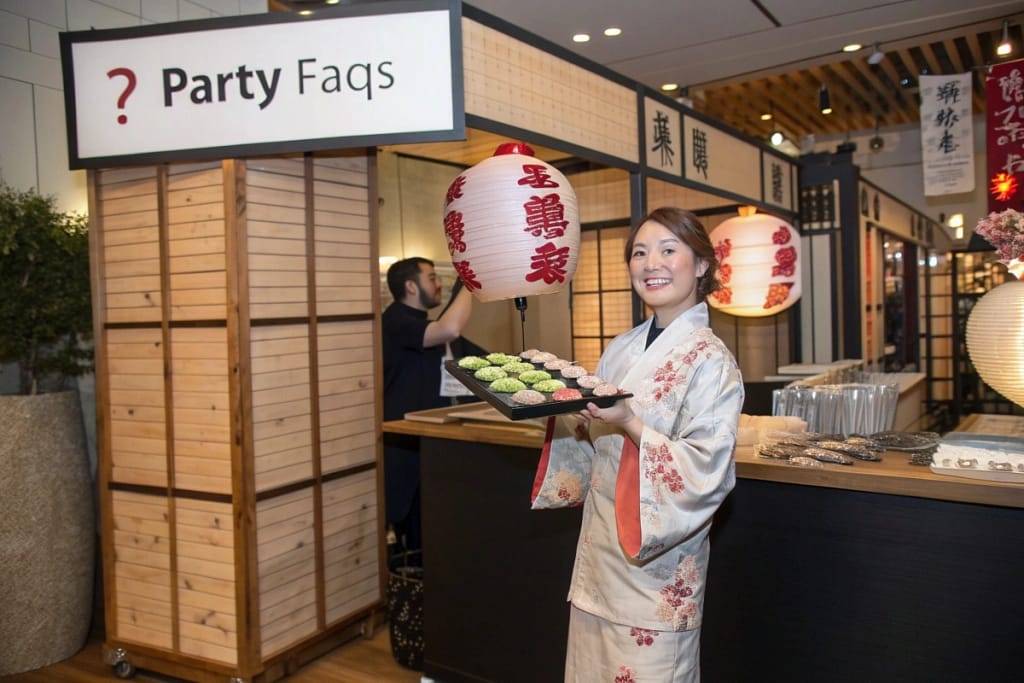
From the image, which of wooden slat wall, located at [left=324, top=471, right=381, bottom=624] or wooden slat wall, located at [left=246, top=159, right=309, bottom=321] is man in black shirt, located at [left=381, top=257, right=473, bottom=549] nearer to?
wooden slat wall, located at [left=324, top=471, right=381, bottom=624]

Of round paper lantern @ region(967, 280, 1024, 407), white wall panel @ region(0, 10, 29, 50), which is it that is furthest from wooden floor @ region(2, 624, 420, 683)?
white wall panel @ region(0, 10, 29, 50)

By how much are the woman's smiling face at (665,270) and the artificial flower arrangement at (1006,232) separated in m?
1.22

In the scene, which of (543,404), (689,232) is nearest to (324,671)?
(543,404)

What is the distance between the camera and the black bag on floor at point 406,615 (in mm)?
3484

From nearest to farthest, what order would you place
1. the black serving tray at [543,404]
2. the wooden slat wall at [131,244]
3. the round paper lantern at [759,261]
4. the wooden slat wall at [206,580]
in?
the black serving tray at [543,404]
the wooden slat wall at [206,580]
the wooden slat wall at [131,244]
the round paper lantern at [759,261]

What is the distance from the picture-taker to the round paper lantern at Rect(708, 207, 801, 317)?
4703mm

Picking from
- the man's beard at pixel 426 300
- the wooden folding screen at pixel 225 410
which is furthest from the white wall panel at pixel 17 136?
the man's beard at pixel 426 300

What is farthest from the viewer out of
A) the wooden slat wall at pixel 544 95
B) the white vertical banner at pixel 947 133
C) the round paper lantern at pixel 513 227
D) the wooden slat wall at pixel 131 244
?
the white vertical banner at pixel 947 133

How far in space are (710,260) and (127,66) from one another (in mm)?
2640

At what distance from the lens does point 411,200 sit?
20.8 ft

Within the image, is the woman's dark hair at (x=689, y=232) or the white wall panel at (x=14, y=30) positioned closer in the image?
the woman's dark hair at (x=689, y=232)

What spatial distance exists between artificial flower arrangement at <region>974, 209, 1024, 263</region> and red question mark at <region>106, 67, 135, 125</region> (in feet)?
11.1

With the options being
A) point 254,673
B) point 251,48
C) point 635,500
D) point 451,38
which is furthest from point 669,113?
point 254,673

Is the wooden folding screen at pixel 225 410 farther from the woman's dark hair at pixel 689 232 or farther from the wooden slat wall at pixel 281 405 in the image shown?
the woman's dark hair at pixel 689 232
